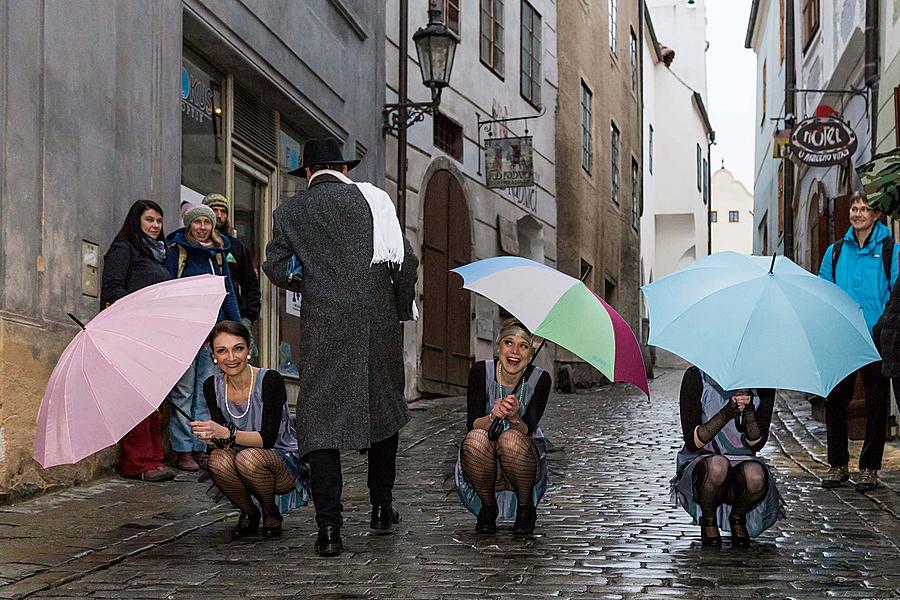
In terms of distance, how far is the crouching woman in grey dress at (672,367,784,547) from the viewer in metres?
5.69

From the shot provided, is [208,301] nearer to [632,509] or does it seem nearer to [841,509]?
[632,509]

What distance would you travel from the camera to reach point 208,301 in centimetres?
521

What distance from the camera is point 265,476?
5.75 m

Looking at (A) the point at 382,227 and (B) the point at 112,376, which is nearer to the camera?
(B) the point at 112,376

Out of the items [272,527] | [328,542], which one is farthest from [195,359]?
[328,542]

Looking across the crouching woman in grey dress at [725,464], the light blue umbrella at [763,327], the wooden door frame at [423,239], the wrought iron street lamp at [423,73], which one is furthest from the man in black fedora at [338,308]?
the wooden door frame at [423,239]

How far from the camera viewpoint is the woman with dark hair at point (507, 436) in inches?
232

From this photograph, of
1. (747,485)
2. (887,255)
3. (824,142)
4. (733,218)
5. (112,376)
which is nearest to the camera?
(112,376)

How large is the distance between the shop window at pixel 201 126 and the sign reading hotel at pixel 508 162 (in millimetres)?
7206

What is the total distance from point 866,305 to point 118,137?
4.77m

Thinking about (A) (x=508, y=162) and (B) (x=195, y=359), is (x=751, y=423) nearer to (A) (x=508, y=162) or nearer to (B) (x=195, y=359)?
(B) (x=195, y=359)

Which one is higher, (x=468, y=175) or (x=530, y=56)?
(x=530, y=56)

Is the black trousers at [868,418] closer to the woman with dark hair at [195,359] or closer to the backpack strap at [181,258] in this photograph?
the woman with dark hair at [195,359]

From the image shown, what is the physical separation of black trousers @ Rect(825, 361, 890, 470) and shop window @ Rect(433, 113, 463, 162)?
9.01m
